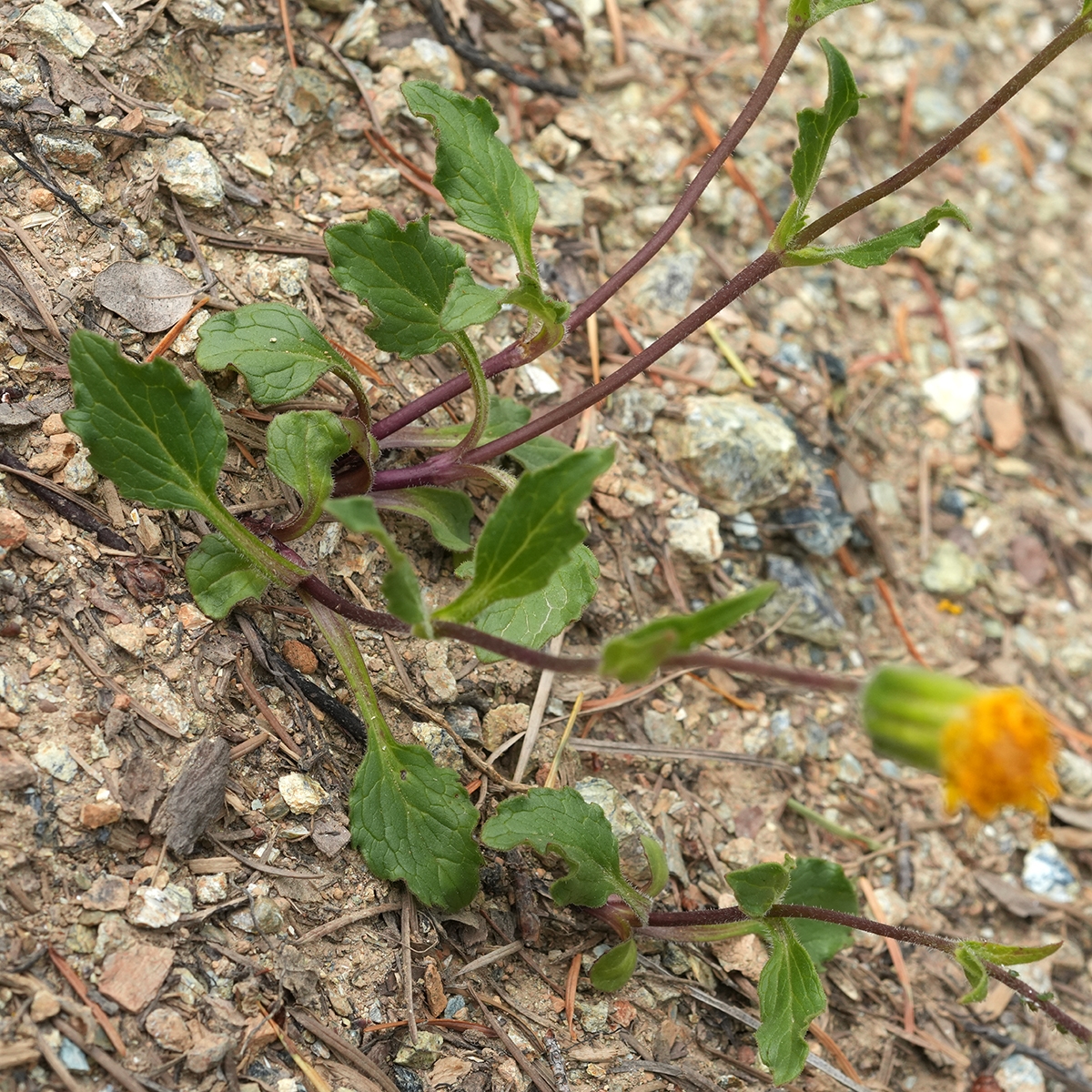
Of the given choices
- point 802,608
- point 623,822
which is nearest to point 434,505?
point 623,822

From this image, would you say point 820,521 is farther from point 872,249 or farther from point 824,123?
point 824,123

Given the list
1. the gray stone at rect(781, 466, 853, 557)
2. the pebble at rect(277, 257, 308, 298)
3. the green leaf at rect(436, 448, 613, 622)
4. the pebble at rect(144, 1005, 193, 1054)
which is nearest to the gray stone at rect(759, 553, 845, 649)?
the gray stone at rect(781, 466, 853, 557)

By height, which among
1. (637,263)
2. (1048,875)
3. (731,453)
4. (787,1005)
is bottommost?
(1048,875)

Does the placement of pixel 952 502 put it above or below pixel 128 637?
below

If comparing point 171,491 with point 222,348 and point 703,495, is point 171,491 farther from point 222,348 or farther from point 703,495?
point 703,495

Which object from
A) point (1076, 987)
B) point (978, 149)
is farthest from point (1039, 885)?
point (978, 149)

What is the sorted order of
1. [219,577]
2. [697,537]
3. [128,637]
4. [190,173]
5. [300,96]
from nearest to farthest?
[128,637] → [219,577] → [190,173] → [300,96] → [697,537]

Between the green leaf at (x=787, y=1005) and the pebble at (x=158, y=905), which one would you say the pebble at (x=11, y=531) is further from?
the green leaf at (x=787, y=1005)
